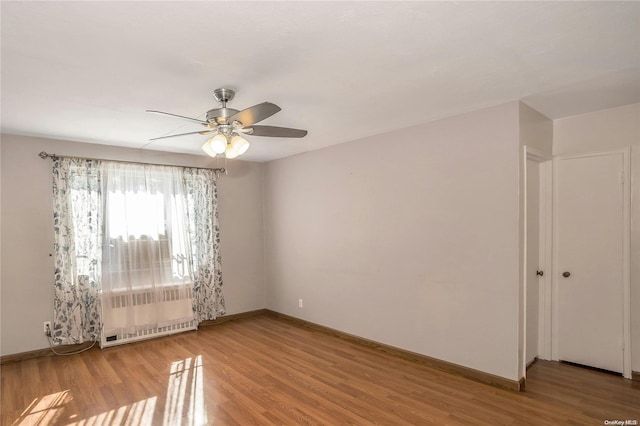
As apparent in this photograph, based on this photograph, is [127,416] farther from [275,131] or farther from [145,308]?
[275,131]

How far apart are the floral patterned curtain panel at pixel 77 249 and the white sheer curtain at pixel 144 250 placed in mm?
107

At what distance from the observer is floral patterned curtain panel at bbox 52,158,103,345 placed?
4035 millimetres

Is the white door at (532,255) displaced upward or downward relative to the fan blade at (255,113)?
downward

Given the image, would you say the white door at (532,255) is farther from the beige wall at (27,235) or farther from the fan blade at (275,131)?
the beige wall at (27,235)

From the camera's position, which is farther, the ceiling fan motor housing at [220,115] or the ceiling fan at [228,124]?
the ceiling fan motor housing at [220,115]

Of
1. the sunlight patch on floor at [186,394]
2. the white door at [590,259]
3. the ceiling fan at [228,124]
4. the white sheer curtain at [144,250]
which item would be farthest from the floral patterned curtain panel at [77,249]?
the white door at [590,259]

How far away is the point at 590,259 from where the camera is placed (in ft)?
11.3

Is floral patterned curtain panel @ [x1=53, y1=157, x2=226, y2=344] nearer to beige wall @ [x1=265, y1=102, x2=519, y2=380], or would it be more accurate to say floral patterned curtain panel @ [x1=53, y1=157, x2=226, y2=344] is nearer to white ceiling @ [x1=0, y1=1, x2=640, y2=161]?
white ceiling @ [x1=0, y1=1, x2=640, y2=161]

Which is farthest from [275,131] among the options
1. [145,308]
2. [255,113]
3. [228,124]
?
[145,308]

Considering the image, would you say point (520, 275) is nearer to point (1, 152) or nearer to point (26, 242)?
point (26, 242)

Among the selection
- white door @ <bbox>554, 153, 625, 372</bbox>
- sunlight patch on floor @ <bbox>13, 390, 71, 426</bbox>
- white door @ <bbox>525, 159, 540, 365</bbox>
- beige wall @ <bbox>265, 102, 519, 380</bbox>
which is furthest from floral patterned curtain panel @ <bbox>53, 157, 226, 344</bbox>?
white door @ <bbox>554, 153, 625, 372</bbox>

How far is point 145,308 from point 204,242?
3.78ft

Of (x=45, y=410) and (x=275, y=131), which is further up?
(x=275, y=131)

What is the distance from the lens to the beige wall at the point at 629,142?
317cm
